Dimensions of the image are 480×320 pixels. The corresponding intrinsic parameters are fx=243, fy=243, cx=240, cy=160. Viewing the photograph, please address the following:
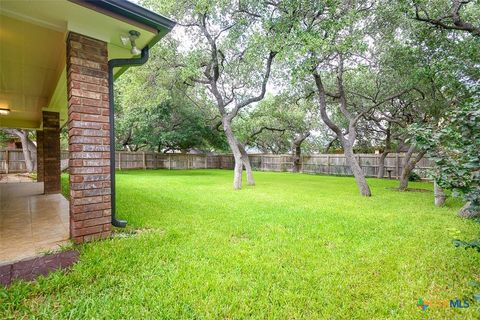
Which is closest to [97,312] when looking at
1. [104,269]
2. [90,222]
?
[104,269]

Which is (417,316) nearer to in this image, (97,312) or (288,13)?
(97,312)

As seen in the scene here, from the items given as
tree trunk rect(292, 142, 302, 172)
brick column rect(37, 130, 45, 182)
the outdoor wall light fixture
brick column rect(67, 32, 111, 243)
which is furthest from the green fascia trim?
tree trunk rect(292, 142, 302, 172)

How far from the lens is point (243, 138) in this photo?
14922 mm

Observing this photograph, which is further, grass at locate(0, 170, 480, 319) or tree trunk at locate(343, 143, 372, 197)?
tree trunk at locate(343, 143, 372, 197)

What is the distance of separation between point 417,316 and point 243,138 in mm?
13446

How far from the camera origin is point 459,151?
2176 millimetres

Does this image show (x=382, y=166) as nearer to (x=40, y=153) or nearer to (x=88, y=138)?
(x=88, y=138)

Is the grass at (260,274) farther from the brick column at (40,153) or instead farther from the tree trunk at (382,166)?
the tree trunk at (382,166)

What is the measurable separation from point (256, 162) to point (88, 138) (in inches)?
713

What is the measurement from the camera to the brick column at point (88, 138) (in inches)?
108

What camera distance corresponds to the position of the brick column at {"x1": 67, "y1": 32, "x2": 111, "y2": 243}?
2744 millimetres

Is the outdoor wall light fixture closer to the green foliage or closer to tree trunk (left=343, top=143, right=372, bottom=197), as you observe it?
the green foliage

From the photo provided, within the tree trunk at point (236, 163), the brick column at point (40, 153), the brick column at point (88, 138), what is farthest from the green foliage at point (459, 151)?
the brick column at point (40, 153)

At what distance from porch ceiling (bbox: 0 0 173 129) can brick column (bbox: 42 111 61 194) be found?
1637 mm
